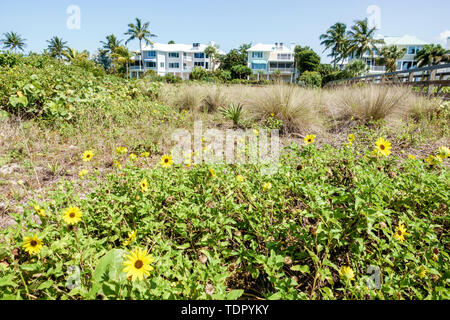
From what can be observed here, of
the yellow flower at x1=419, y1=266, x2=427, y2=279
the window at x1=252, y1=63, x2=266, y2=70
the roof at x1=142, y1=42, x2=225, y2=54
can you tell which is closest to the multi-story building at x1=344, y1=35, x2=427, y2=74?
the window at x1=252, y1=63, x2=266, y2=70

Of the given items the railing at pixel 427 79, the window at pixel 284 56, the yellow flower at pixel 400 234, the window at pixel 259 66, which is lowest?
the yellow flower at pixel 400 234

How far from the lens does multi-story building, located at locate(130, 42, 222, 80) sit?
52.5m

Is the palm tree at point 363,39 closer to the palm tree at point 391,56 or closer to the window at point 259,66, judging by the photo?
the palm tree at point 391,56

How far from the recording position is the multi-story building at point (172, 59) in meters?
52.5

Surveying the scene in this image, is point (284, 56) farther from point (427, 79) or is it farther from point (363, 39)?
point (427, 79)

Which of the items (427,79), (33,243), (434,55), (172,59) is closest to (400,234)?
(33,243)

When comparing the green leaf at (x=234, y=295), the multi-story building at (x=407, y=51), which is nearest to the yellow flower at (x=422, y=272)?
the green leaf at (x=234, y=295)

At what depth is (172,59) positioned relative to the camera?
54125 millimetres

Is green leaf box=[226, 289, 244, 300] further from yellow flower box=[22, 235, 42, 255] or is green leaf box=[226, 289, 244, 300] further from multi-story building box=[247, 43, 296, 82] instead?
multi-story building box=[247, 43, 296, 82]

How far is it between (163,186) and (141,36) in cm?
5344

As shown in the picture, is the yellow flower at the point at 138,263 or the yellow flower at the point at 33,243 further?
the yellow flower at the point at 33,243

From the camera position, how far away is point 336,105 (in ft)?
19.0
